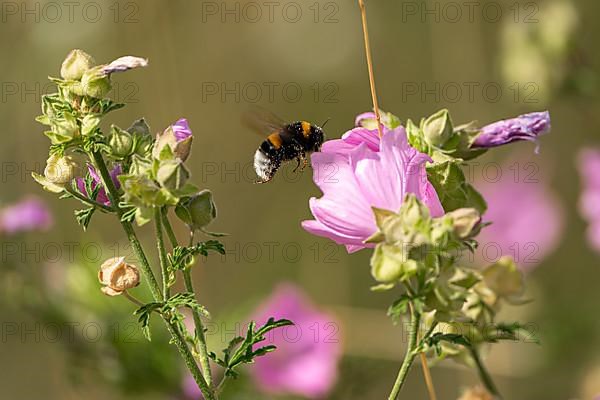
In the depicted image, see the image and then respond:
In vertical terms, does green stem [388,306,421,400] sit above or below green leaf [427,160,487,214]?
below

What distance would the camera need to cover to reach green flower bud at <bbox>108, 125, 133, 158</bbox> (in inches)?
45.1

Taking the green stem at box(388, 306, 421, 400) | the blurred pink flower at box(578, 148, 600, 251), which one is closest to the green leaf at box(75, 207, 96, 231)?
the green stem at box(388, 306, 421, 400)

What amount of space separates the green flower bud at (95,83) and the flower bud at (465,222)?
42 centimetres

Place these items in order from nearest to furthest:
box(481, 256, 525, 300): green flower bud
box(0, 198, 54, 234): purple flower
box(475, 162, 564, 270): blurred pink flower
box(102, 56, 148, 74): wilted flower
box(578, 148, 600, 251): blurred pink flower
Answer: box(102, 56, 148, 74): wilted flower < box(481, 256, 525, 300): green flower bud < box(0, 198, 54, 234): purple flower < box(578, 148, 600, 251): blurred pink flower < box(475, 162, 564, 270): blurred pink flower

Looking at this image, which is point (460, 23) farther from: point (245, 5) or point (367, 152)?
point (367, 152)

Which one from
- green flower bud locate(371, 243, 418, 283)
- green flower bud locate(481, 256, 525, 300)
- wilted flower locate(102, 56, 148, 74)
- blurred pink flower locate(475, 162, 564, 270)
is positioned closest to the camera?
green flower bud locate(371, 243, 418, 283)

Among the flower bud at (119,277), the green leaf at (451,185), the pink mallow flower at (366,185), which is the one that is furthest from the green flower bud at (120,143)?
the green leaf at (451,185)

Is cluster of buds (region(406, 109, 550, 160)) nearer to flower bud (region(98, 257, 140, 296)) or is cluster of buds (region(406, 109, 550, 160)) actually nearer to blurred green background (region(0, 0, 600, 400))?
flower bud (region(98, 257, 140, 296))

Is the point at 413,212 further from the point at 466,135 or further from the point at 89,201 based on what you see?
the point at 89,201

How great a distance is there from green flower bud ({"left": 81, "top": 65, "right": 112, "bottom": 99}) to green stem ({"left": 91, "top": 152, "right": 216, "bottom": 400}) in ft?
0.23

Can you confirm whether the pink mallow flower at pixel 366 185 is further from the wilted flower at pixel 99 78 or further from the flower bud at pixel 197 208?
the wilted flower at pixel 99 78

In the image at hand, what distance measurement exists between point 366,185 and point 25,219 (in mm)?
1203

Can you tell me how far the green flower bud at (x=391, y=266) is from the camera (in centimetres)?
106

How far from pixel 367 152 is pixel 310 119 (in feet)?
9.43
